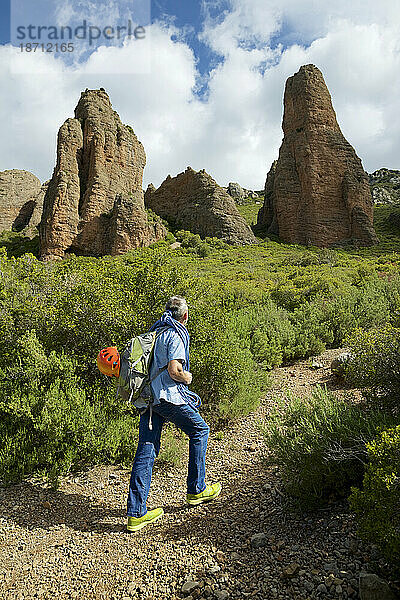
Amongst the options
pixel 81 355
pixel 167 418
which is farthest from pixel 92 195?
pixel 167 418

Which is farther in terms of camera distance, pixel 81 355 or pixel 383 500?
pixel 81 355

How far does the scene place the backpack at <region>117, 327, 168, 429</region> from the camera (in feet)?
10.8

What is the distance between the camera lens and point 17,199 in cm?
6022

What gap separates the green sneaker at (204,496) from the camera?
11.5ft

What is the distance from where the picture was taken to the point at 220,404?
17.7ft

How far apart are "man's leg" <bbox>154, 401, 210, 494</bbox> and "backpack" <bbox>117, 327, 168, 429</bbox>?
17cm

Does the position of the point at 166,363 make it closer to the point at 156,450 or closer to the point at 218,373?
the point at 156,450

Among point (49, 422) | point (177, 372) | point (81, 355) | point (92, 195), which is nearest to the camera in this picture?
point (177, 372)

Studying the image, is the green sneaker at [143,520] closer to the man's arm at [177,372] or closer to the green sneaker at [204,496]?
the green sneaker at [204,496]

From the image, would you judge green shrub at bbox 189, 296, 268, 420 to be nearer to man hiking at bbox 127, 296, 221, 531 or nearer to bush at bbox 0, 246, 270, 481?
bush at bbox 0, 246, 270, 481

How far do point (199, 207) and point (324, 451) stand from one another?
1662 inches

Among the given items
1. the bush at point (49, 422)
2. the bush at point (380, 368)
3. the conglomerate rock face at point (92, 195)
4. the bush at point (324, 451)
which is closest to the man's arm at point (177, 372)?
the bush at point (324, 451)

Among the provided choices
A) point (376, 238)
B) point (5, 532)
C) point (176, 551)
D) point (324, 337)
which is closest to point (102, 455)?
point (5, 532)

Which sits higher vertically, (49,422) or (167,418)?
(167,418)
